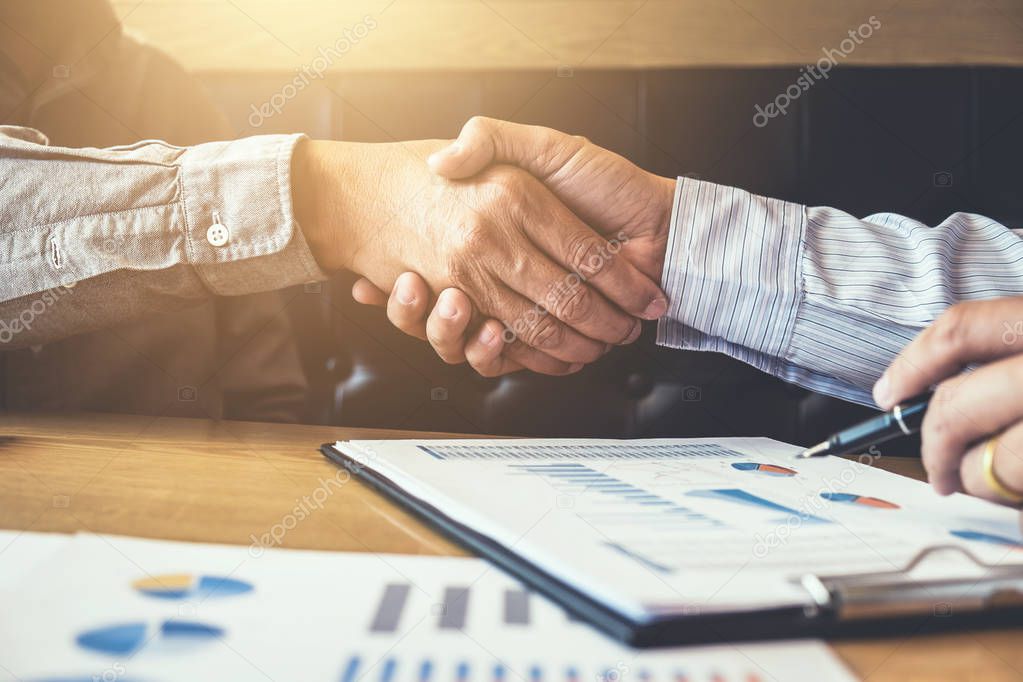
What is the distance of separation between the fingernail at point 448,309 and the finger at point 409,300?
0.03 m

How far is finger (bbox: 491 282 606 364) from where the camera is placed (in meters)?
0.67

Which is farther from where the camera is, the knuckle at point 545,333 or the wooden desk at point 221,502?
the knuckle at point 545,333

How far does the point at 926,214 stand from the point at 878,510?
0.72 m

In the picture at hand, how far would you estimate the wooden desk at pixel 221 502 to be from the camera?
23 cm

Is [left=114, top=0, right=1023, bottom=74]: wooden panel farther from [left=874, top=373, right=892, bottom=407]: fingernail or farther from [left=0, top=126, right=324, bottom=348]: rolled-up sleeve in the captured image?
[left=874, top=373, right=892, bottom=407]: fingernail

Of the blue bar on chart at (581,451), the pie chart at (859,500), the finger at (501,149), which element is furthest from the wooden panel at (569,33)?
the pie chart at (859,500)

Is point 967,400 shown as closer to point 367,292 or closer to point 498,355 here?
point 498,355

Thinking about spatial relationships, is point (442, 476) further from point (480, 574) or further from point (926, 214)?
point (926, 214)

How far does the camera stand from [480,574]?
28 centimetres

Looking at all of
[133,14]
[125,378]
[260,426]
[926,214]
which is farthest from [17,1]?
[926,214]

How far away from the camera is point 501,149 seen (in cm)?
65

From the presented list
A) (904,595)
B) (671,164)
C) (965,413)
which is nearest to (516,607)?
(904,595)

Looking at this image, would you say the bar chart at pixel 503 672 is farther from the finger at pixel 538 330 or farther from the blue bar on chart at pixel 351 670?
the finger at pixel 538 330

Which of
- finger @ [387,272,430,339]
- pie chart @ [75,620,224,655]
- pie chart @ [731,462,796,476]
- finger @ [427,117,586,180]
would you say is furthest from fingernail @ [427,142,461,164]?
pie chart @ [75,620,224,655]
